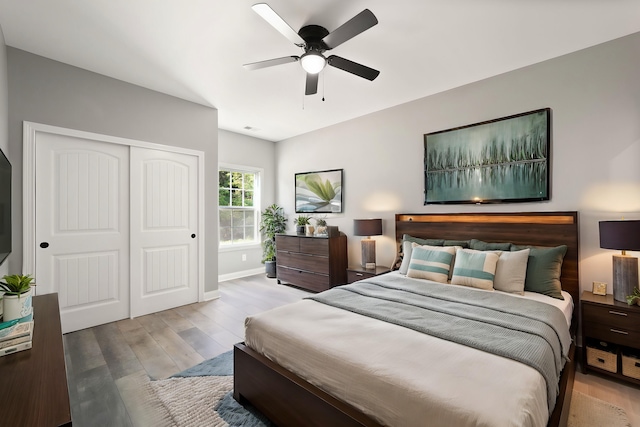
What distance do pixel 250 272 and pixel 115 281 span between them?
2.54 m

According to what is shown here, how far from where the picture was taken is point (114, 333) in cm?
297

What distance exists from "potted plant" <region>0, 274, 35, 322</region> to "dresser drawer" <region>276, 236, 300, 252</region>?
341 centimetres

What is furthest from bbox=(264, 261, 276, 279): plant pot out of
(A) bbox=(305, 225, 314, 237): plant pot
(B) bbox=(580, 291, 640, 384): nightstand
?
(B) bbox=(580, 291, 640, 384): nightstand

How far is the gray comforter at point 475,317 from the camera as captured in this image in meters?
1.43

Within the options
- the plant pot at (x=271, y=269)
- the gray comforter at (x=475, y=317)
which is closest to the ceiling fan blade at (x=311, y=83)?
the gray comforter at (x=475, y=317)

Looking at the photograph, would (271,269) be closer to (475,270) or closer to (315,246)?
(315,246)

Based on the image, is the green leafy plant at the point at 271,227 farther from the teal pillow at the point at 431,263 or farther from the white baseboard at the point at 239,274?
the teal pillow at the point at 431,263

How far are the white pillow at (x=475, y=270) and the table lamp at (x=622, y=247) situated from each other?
0.75 metres

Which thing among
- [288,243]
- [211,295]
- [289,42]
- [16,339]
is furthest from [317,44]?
[211,295]

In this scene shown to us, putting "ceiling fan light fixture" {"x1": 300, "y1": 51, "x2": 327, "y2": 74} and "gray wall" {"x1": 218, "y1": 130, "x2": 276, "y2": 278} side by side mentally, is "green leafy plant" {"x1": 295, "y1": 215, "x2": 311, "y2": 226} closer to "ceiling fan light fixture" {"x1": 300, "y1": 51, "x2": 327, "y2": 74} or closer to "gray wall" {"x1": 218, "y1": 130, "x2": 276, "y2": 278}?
"gray wall" {"x1": 218, "y1": 130, "x2": 276, "y2": 278}

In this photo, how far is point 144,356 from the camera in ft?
8.23

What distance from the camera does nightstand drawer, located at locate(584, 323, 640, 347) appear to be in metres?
2.09

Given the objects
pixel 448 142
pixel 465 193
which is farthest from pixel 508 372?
pixel 448 142

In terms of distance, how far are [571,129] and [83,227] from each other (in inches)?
196
